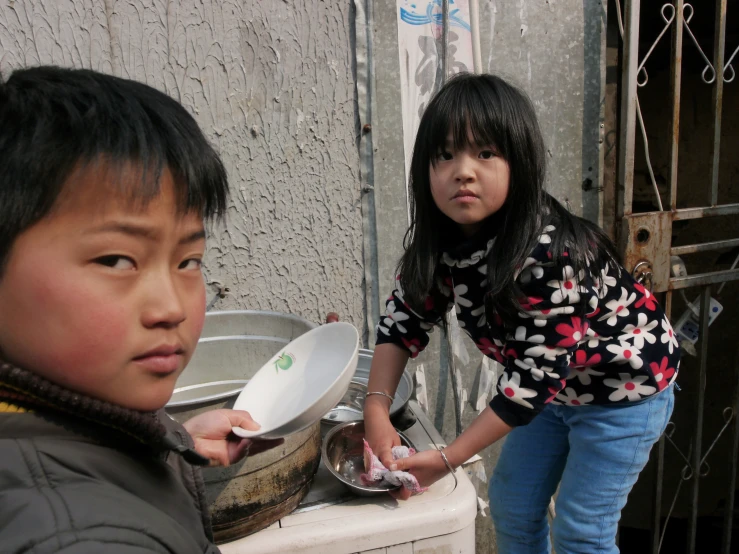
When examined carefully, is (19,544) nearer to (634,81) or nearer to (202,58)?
(202,58)

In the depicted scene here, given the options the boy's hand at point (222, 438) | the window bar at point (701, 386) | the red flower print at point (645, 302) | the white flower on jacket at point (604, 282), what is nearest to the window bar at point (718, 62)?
the window bar at point (701, 386)

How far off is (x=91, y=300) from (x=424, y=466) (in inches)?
32.9

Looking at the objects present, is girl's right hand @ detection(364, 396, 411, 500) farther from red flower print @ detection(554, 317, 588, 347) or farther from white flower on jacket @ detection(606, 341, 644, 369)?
white flower on jacket @ detection(606, 341, 644, 369)

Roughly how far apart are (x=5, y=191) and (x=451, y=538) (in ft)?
3.31

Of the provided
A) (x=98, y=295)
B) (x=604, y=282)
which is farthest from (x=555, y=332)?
(x=98, y=295)

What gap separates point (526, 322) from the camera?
1235 mm

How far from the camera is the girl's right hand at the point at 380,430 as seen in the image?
1.23m

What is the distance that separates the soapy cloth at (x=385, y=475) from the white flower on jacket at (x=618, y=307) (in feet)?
2.09

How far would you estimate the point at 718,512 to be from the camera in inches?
123

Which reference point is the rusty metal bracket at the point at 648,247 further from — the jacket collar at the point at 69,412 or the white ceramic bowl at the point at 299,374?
the jacket collar at the point at 69,412

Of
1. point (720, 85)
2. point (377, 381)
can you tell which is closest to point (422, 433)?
point (377, 381)

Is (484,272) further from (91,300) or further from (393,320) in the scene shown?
(91,300)

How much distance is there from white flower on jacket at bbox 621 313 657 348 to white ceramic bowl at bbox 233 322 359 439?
74 cm

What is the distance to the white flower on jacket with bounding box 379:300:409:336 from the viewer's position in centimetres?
151
